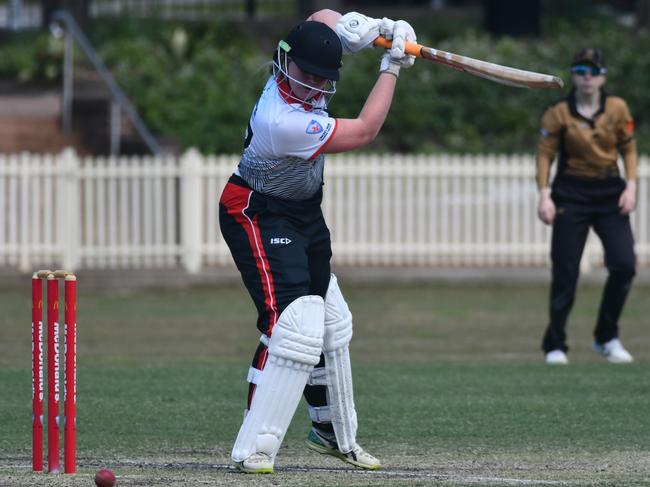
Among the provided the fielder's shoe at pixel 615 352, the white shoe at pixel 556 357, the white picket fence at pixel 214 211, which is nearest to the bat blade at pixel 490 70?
the white shoe at pixel 556 357

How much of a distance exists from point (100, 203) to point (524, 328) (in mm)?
5700

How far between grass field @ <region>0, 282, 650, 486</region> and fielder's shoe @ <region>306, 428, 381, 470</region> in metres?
0.09

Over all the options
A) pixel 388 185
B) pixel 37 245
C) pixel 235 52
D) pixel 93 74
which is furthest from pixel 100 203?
pixel 235 52

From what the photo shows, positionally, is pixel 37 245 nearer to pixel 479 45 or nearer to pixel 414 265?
pixel 414 265

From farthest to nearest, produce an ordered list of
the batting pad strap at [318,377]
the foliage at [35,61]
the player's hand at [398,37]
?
the foliage at [35,61], the batting pad strap at [318,377], the player's hand at [398,37]

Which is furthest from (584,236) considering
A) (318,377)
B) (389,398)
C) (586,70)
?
(318,377)

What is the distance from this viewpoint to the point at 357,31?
5.99 m

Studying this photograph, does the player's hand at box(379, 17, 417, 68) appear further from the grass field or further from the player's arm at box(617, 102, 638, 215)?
the player's arm at box(617, 102, 638, 215)

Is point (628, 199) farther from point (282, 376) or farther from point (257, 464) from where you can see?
point (257, 464)

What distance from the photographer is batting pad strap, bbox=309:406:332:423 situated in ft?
20.5

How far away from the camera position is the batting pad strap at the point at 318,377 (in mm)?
6219

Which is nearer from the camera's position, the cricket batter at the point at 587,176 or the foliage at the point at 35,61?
the cricket batter at the point at 587,176

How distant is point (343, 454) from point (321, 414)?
20 cm

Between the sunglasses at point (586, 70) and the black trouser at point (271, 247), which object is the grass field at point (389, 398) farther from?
the sunglasses at point (586, 70)
